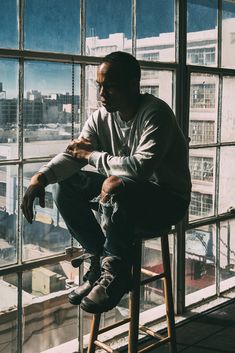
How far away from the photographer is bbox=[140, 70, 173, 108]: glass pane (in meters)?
3.48

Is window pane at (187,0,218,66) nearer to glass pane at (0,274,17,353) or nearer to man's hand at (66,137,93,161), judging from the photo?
man's hand at (66,137,93,161)

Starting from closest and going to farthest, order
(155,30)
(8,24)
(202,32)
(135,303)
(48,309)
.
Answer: (135,303) < (8,24) < (48,309) < (155,30) < (202,32)

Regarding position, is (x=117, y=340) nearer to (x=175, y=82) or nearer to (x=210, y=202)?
(x=210, y=202)

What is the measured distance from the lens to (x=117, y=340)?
11.5 ft

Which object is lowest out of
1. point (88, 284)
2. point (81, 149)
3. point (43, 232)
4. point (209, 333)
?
point (209, 333)

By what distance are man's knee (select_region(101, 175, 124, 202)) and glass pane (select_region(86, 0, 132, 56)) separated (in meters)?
1.13

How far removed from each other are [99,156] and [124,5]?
131 centimetres

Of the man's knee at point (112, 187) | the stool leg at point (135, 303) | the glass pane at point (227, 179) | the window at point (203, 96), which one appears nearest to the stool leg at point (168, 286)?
the stool leg at point (135, 303)

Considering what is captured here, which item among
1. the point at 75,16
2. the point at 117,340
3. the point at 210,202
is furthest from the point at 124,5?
the point at 117,340

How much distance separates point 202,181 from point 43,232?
147 cm

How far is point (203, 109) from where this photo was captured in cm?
393

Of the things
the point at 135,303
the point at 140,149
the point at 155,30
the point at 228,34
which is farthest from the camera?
the point at 228,34

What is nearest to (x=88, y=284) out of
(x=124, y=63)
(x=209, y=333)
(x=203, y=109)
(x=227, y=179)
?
(x=124, y=63)

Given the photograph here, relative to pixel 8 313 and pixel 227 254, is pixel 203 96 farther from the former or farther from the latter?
pixel 8 313
